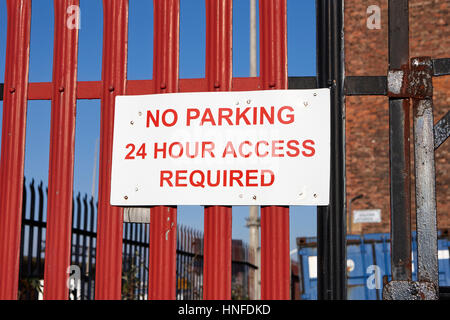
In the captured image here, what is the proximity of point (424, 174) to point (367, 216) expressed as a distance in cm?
1015

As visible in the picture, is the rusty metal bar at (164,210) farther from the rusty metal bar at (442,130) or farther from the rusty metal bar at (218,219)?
the rusty metal bar at (442,130)

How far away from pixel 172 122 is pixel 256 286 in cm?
1056

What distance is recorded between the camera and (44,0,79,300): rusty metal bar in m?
3.52

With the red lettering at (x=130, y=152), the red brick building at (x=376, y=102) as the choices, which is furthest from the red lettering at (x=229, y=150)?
the red brick building at (x=376, y=102)

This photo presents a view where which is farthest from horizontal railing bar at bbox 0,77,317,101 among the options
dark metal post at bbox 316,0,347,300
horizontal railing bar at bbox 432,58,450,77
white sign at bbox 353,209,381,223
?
white sign at bbox 353,209,381,223

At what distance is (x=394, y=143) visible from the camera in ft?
10.4

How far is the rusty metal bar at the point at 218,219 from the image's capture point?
3.30 m

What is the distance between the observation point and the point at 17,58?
12.2ft

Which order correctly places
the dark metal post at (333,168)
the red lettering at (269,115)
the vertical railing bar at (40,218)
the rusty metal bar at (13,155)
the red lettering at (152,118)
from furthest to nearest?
the vertical railing bar at (40,218) < the rusty metal bar at (13,155) < the red lettering at (152,118) < the red lettering at (269,115) < the dark metal post at (333,168)

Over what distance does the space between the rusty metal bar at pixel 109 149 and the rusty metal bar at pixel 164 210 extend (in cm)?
20

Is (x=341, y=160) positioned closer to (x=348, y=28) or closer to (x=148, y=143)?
(x=148, y=143)

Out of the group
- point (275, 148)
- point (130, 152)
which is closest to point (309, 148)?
point (275, 148)

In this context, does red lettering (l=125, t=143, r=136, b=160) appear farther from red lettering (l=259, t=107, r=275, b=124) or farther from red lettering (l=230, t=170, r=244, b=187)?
red lettering (l=259, t=107, r=275, b=124)
